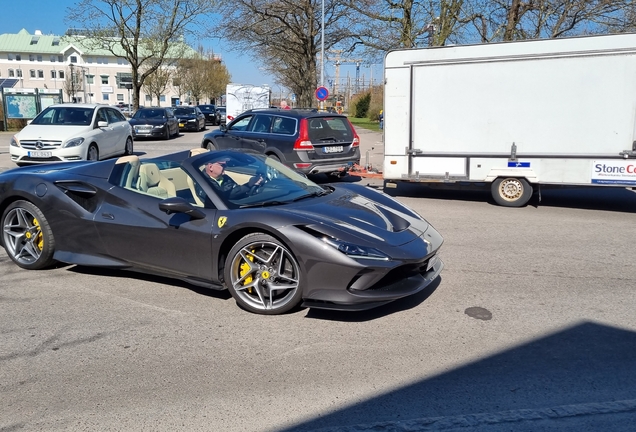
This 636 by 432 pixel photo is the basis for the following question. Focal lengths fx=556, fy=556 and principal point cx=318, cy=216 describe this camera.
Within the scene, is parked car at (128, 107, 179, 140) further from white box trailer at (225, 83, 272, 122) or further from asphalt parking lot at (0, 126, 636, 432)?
asphalt parking lot at (0, 126, 636, 432)

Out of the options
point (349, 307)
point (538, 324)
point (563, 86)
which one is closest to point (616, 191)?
point (563, 86)

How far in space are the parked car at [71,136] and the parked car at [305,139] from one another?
4524 millimetres

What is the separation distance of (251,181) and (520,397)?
3.06 metres

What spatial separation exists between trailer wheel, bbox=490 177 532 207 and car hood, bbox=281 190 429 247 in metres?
5.35

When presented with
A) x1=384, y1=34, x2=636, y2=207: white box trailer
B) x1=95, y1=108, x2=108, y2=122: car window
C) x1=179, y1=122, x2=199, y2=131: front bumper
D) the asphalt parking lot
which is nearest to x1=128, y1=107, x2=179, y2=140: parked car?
x1=179, y1=122, x2=199, y2=131: front bumper

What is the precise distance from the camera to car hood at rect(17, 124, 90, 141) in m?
14.0

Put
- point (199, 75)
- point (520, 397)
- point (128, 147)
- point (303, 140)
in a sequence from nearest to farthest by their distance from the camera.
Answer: point (520, 397)
point (303, 140)
point (128, 147)
point (199, 75)

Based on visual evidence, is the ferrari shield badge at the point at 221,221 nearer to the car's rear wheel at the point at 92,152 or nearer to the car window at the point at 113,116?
the car's rear wheel at the point at 92,152

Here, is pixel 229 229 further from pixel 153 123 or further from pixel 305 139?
pixel 153 123

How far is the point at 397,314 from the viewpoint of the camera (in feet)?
15.2

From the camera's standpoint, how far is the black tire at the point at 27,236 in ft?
→ 18.4

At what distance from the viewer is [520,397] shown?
10.9 feet

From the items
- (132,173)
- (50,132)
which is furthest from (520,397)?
(50,132)

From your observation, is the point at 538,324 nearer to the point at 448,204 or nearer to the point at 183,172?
the point at 183,172
